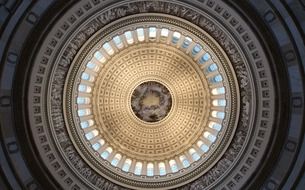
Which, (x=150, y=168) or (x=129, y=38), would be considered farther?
(x=150, y=168)

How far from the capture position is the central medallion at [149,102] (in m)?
Answer: 29.2

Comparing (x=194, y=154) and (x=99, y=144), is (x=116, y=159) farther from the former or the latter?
(x=194, y=154)

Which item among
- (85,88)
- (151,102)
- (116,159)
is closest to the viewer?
(85,88)

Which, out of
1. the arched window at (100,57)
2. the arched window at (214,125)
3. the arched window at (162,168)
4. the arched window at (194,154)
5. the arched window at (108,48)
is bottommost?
the arched window at (162,168)

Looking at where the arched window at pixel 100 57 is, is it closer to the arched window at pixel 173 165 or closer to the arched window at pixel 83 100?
the arched window at pixel 83 100

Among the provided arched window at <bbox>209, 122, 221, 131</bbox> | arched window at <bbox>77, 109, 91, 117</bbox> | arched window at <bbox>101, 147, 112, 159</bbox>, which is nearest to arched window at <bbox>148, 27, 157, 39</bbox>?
arched window at <bbox>77, 109, 91, 117</bbox>

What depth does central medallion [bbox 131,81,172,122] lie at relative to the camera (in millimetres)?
29203

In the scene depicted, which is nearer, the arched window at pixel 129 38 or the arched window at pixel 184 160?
the arched window at pixel 129 38

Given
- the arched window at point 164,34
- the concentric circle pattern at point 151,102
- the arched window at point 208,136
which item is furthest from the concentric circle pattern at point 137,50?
the arched window at point 208,136

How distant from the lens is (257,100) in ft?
60.0

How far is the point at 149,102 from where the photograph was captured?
95.5 feet

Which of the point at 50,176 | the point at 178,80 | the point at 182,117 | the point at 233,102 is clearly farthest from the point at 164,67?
the point at 50,176

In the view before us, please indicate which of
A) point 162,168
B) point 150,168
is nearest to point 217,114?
point 162,168

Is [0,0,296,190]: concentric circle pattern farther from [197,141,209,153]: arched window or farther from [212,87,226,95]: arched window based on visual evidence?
[197,141,209,153]: arched window
